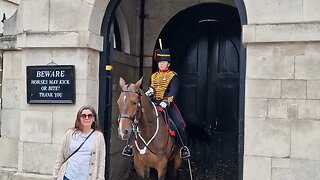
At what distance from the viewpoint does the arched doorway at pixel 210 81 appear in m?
8.82

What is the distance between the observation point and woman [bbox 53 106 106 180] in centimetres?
430

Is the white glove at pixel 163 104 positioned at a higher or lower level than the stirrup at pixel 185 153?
higher

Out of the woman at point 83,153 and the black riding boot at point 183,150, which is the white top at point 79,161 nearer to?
the woman at point 83,153

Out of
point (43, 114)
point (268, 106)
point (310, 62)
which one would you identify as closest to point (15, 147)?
point (43, 114)

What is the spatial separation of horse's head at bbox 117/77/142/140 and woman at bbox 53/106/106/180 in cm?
105

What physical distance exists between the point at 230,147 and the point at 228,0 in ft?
10.2

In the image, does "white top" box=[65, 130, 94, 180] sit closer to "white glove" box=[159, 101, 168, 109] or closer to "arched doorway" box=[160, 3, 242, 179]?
"white glove" box=[159, 101, 168, 109]

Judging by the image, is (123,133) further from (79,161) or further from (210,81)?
(210,81)

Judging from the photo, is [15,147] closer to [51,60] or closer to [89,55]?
[51,60]

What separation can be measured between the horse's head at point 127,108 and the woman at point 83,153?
1.05 m

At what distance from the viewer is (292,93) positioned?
550 cm

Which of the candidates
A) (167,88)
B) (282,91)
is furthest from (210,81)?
(282,91)

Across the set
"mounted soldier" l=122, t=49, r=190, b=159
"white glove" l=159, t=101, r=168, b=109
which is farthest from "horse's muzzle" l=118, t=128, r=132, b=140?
"mounted soldier" l=122, t=49, r=190, b=159

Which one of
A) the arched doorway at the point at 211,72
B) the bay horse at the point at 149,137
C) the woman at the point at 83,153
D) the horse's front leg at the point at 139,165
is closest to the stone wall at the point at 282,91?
the bay horse at the point at 149,137
